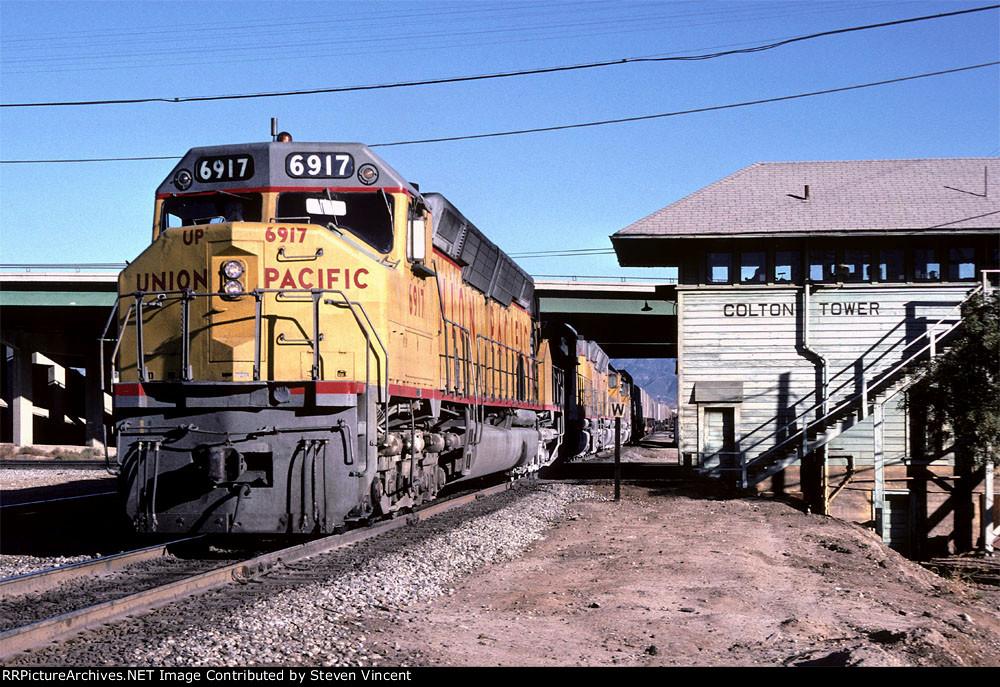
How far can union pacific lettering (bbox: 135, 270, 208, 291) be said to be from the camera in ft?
32.0

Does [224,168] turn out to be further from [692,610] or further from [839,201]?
[839,201]

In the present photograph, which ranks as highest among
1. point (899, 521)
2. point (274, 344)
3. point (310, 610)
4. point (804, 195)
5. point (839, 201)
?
point (804, 195)

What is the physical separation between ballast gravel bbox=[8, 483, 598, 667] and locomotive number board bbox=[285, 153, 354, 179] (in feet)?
12.8

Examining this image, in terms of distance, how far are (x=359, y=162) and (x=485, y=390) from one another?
5322 millimetres

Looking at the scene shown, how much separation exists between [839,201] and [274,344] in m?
17.3

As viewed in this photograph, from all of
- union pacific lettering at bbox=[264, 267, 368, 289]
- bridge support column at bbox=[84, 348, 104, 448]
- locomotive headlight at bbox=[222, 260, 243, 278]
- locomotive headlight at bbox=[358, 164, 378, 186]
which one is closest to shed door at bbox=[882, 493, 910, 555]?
locomotive headlight at bbox=[358, 164, 378, 186]

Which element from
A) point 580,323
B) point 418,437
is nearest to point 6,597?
point 418,437

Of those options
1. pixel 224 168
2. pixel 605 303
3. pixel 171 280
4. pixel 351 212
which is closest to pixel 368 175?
pixel 351 212

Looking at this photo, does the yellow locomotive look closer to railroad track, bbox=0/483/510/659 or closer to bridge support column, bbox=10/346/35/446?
railroad track, bbox=0/483/510/659

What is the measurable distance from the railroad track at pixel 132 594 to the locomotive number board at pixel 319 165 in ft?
12.5

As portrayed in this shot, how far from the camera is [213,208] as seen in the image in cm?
1050

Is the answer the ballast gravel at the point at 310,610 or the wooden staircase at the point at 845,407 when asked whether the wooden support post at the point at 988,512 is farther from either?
the ballast gravel at the point at 310,610

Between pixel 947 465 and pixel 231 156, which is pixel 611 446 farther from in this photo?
pixel 231 156

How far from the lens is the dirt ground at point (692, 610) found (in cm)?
621
